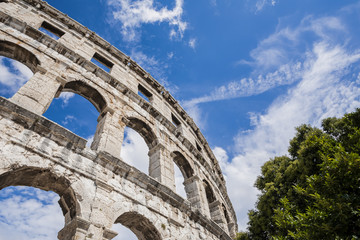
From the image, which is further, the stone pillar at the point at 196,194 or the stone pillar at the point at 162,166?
the stone pillar at the point at 196,194

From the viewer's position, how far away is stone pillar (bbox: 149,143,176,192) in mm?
8270

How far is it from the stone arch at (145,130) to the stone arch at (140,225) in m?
3.74

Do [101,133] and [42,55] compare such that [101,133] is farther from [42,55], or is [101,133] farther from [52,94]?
[42,55]

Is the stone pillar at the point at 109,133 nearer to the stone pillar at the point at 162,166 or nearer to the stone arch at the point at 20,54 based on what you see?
the stone pillar at the point at 162,166

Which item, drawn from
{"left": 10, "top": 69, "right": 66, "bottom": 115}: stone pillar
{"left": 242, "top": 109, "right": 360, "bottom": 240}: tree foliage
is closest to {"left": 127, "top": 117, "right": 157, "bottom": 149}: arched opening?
{"left": 10, "top": 69, "right": 66, "bottom": 115}: stone pillar

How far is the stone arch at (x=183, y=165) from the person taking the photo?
1091 centimetres

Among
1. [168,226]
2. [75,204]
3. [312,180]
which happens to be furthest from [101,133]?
[312,180]

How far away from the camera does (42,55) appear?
27.9 ft

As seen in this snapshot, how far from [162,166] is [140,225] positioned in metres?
2.56

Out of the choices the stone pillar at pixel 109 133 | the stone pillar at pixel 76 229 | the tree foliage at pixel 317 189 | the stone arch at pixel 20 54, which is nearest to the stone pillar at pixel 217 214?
the tree foliage at pixel 317 189

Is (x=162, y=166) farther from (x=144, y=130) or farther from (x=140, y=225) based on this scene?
(x=140, y=225)

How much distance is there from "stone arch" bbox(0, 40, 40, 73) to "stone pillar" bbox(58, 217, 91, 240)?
6.07 meters

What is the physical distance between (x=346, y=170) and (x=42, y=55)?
32.1 ft

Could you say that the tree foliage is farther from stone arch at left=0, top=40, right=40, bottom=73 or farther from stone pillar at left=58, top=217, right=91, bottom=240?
stone arch at left=0, top=40, right=40, bottom=73
